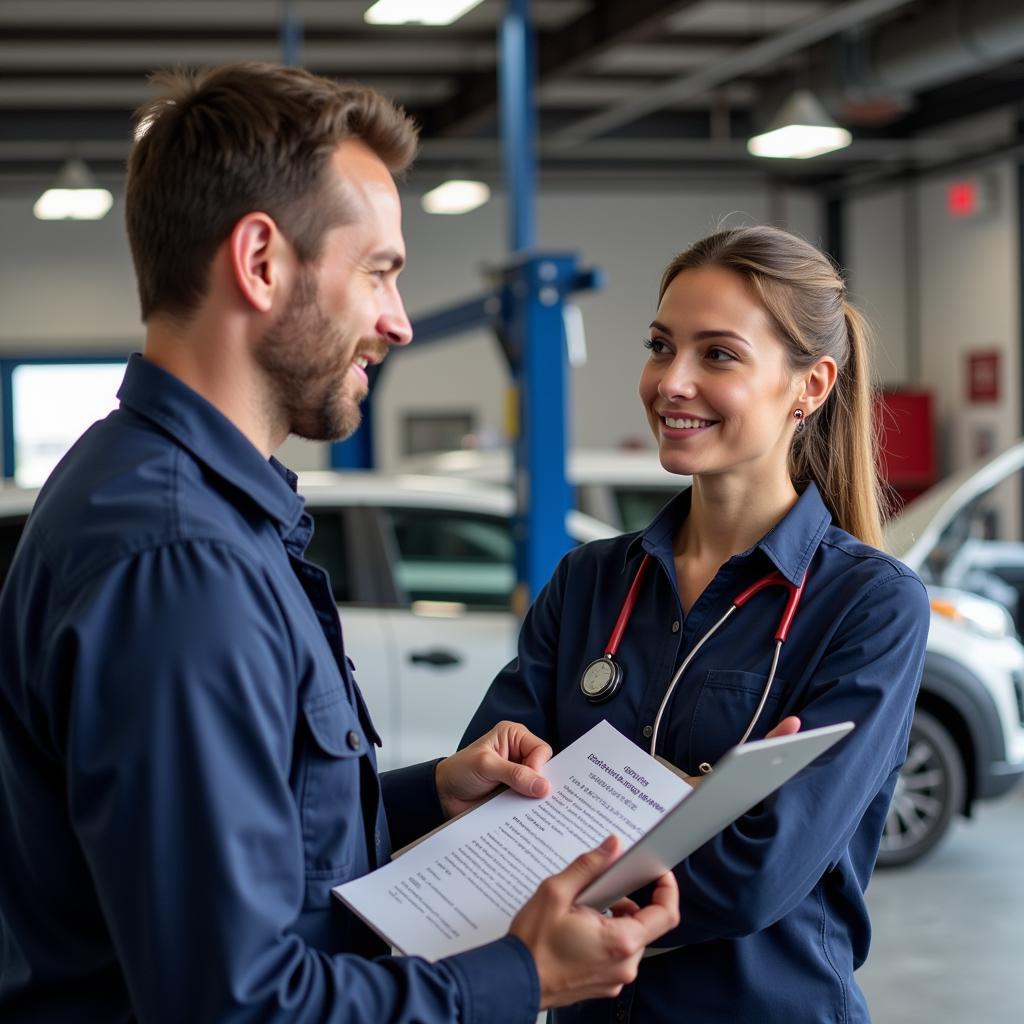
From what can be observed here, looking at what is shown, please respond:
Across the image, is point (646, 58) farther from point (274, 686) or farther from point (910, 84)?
point (274, 686)

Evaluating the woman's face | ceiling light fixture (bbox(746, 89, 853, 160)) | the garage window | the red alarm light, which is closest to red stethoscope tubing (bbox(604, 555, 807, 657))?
the woman's face

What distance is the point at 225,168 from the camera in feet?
4.41

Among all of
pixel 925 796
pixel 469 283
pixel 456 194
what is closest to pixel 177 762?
pixel 925 796

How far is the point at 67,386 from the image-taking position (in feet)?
44.3

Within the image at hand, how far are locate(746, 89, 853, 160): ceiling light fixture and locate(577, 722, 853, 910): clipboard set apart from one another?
7.72 m

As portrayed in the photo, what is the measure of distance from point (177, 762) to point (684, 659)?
842mm

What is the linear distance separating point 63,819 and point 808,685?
0.90 meters

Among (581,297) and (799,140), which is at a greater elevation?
(799,140)

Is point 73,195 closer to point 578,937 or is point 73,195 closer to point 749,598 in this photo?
point 749,598

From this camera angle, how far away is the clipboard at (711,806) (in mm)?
1296

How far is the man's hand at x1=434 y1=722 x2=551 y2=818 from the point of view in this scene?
1712 mm

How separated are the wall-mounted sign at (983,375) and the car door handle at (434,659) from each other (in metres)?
8.76

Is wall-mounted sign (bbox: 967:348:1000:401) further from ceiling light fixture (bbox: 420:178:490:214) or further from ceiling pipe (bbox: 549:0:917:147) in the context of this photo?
→ ceiling light fixture (bbox: 420:178:490:214)

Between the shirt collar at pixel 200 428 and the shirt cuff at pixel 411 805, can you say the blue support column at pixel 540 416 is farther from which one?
the shirt collar at pixel 200 428
